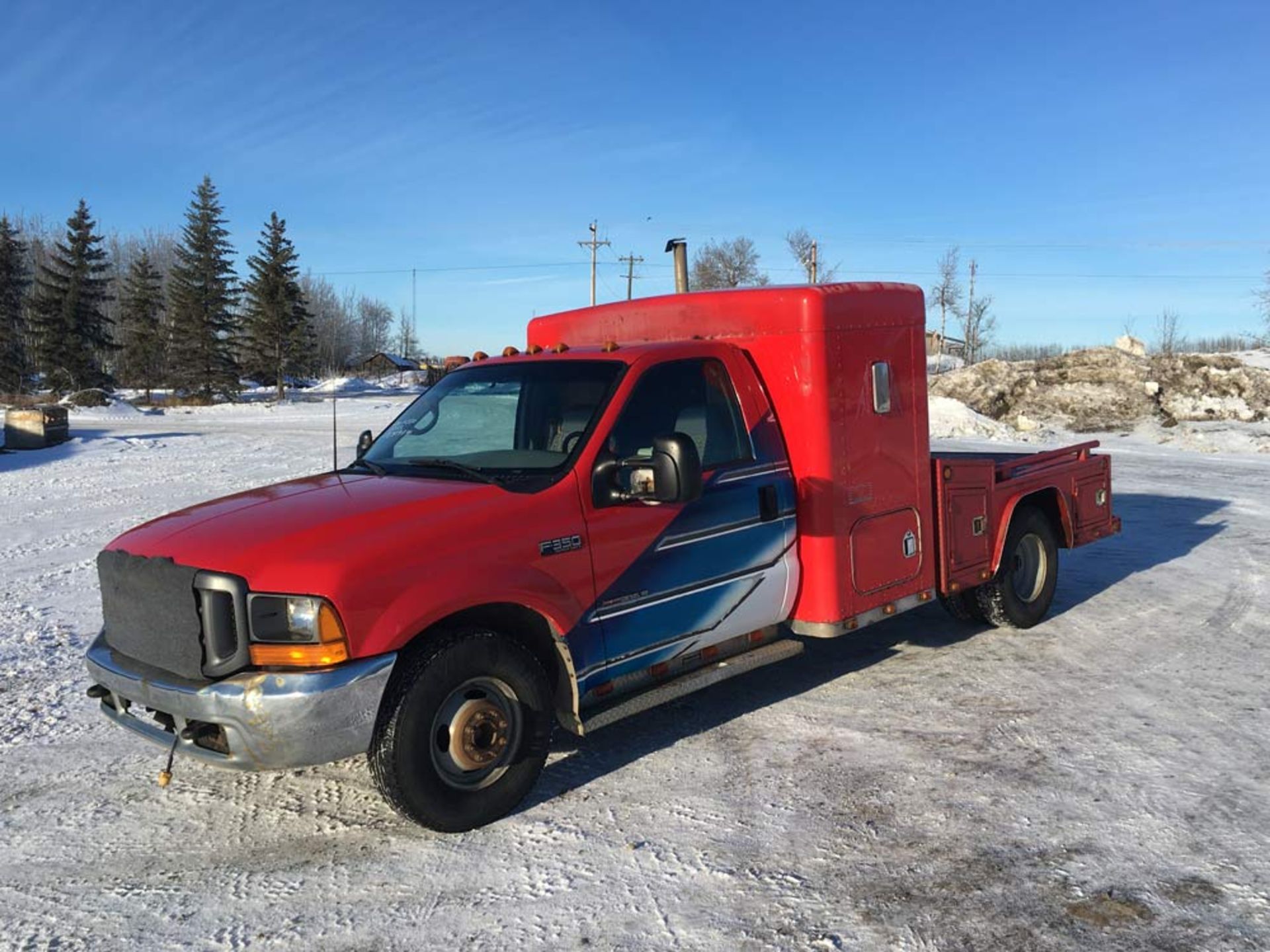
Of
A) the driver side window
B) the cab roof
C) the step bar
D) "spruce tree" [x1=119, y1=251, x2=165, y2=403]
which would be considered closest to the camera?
the step bar

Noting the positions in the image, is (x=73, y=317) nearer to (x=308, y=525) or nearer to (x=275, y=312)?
(x=275, y=312)

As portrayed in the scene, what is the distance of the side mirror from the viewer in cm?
440

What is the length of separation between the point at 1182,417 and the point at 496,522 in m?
27.3

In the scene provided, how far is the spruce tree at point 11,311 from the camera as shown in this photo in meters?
56.1

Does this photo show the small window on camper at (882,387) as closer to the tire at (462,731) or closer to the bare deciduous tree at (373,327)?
the tire at (462,731)

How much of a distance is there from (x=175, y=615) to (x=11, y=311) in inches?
2546

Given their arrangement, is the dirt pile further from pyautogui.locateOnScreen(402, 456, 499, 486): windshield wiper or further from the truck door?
pyautogui.locateOnScreen(402, 456, 499, 486): windshield wiper

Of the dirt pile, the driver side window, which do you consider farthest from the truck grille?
the dirt pile

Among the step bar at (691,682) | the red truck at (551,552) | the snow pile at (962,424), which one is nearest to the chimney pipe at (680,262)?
the red truck at (551,552)

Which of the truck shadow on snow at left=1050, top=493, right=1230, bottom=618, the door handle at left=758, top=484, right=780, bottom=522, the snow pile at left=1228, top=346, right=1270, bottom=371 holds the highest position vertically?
the snow pile at left=1228, top=346, right=1270, bottom=371

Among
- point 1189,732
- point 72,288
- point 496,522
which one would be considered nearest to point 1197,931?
point 1189,732

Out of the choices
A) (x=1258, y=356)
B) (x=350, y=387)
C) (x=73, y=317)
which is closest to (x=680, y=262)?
(x=1258, y=356)

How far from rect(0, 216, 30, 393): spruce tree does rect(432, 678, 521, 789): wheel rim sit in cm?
6172

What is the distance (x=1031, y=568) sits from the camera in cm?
764
